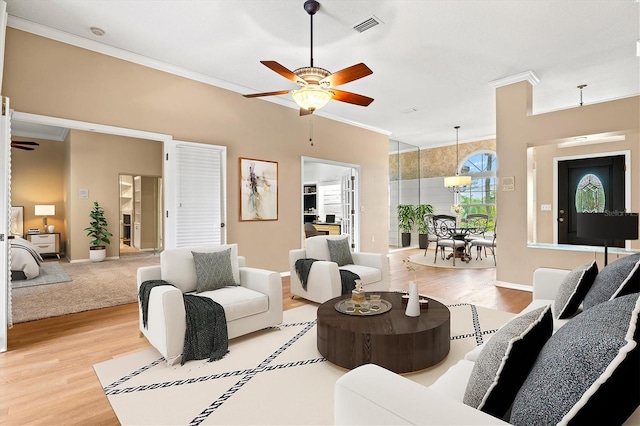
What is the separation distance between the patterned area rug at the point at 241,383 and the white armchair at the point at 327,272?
2.57ft

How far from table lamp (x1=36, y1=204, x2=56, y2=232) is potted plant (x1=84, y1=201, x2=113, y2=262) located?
137 cm

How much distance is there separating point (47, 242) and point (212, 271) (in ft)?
24.3

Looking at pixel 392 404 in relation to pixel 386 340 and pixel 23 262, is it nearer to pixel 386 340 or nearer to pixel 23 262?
pixel 386 340

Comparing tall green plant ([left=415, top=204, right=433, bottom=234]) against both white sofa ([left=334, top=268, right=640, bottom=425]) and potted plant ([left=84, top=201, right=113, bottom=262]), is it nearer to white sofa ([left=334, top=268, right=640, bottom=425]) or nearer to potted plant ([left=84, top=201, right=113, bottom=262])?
potted plant ([left=84, top=201, right=113, bottom=262])

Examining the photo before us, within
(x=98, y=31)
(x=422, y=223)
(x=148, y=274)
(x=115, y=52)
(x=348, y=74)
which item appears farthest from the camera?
(x=422, y=223)

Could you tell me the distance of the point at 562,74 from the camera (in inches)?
192

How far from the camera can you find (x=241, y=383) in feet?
7.61

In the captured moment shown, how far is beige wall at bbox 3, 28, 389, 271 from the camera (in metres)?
3.64

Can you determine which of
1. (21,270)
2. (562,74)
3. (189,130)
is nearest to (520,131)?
(562,74)

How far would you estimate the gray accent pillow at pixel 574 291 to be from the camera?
7.13 ft

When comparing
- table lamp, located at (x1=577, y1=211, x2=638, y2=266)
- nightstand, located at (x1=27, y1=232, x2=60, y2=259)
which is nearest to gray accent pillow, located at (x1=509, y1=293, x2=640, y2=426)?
table lamp, located at (x1=577, y1=211, x2=638, y2=266)

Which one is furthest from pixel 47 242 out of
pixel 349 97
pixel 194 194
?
pixel 349 97

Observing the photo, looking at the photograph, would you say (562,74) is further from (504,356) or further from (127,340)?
(127,340)

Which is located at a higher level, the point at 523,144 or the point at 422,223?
the point at 523,144
